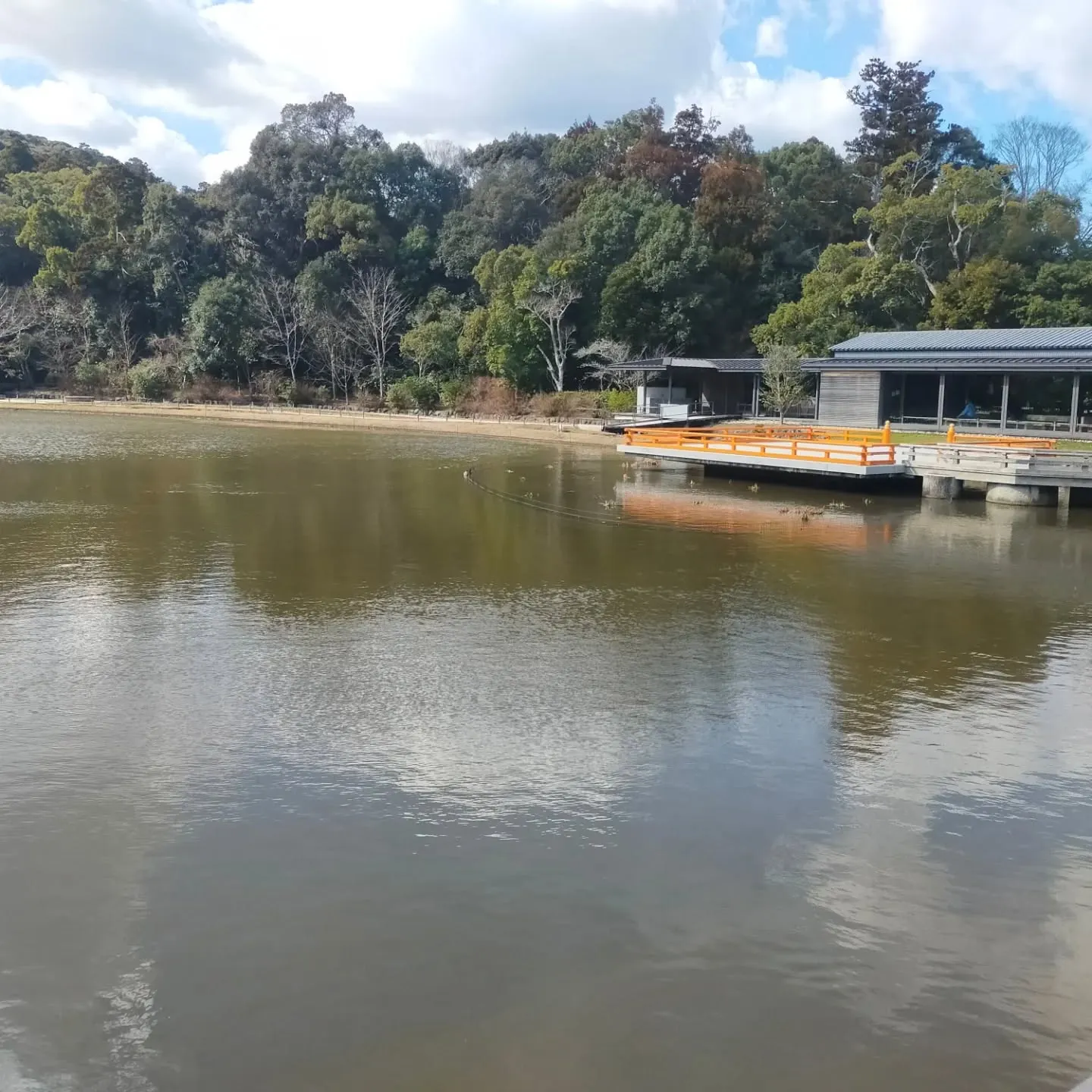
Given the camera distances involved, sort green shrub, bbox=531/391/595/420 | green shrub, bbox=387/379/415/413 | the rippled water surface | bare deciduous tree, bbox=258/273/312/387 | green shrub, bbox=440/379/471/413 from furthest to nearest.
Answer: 1. bare deciduous tree, bbox=258/273/312/387
2. green shrub, bbox=387/379/415/413
3. green shrub, bbox=440/379/471/413
4. green shrub, bbox=531/391/595/420
5. the rippled water surface

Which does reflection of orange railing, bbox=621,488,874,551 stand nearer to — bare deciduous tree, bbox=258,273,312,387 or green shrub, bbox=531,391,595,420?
green shrub, bbox=531,391,595,420

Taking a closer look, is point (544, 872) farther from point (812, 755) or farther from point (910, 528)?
point (910, 528)

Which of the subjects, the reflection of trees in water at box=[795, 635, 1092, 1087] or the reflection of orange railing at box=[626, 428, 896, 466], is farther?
the reflection of orange railing at box=[626, 428, 896, 466]

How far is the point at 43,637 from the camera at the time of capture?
1049 centimetres

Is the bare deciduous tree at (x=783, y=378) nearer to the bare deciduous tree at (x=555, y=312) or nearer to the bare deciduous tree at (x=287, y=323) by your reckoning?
the bare deciduous tree at (x=555, y=312)

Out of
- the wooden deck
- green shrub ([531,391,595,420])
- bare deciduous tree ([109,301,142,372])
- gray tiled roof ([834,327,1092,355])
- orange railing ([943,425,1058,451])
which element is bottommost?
the wooden deck

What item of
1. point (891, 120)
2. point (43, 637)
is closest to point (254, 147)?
point (891, 120)

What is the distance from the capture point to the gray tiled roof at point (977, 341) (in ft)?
88.6

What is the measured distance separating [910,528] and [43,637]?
1383 centimetres

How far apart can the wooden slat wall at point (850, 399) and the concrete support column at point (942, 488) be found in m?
8.15

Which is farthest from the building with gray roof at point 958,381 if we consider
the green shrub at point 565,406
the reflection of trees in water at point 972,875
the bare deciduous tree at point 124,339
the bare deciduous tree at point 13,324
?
the bare deciduous tree at point 13,324

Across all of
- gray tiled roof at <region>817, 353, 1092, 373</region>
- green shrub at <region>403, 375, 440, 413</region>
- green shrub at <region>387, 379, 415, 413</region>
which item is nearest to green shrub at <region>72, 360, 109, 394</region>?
green shrub at <region>387, 379, 415, 413</region>

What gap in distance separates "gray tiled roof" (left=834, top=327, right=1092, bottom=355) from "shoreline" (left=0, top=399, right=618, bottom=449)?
867 centimetres

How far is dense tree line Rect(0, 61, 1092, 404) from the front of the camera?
36.4 m
